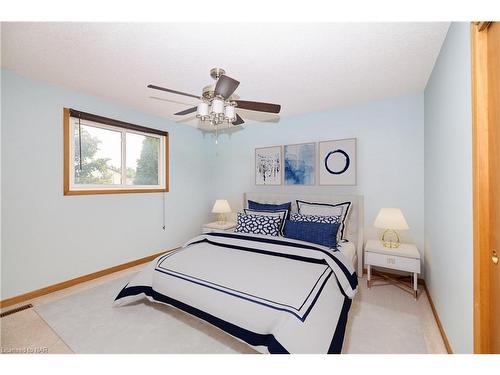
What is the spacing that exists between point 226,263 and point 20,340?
1.72 metres

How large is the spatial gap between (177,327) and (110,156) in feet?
8.46

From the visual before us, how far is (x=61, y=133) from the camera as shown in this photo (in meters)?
2.59

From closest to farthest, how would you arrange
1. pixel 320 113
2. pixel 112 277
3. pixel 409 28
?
1. pixel 409 28
2. pixel 112 277
3. pixel 320 113

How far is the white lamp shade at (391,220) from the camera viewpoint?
7.91ft

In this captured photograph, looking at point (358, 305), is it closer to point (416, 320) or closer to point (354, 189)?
point (416, 320)

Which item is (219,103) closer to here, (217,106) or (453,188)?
(217,106)

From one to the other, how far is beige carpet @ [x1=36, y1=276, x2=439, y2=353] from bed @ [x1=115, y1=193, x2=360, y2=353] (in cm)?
21

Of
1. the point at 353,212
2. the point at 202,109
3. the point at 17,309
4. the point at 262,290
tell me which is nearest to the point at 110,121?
the point at 202,109

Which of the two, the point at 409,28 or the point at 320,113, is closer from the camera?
the point at 409,28

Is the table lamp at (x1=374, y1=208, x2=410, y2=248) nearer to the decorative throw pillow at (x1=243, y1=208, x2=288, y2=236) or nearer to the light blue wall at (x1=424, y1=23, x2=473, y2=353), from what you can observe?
the light blue wall at (x1=424, y1=23, x2=473, y2=353)

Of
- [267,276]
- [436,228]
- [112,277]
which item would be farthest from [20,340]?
[436,228]

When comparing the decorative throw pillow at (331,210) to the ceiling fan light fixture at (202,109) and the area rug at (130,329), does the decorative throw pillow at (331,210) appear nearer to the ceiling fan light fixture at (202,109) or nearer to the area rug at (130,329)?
the area rug at (130,329)

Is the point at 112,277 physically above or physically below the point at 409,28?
below

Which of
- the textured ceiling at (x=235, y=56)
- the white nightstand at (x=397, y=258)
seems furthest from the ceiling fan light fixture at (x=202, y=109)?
the white nightstand at (x=397, y=258)
